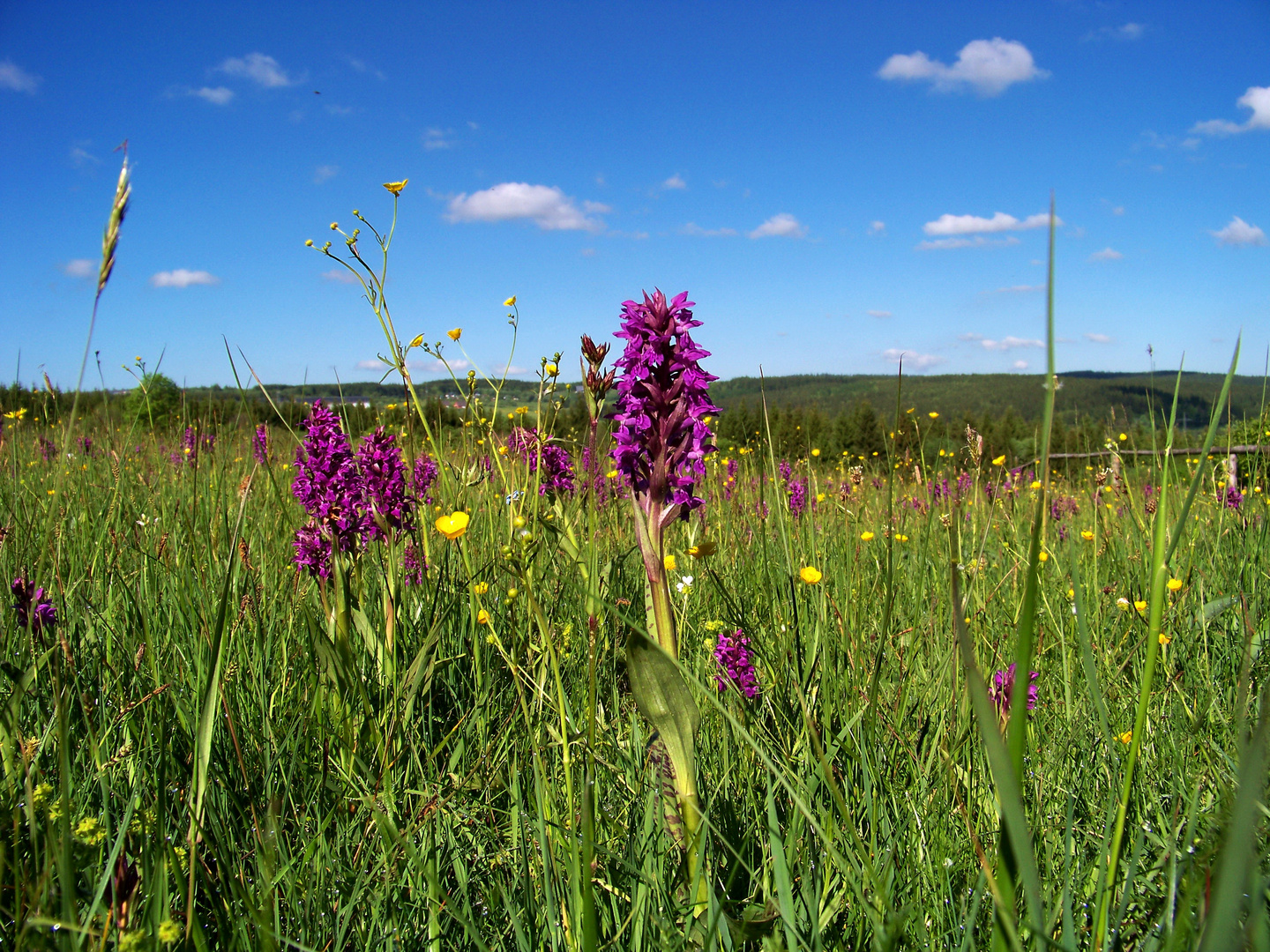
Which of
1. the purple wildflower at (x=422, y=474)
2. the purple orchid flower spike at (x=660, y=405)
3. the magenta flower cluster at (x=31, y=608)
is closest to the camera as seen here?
the purple orchid flower spike at (x=660, y=405)

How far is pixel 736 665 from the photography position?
1.97m

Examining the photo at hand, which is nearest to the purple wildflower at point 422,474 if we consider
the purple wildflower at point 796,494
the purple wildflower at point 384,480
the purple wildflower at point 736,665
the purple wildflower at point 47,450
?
the purple wildflower at point 384,480

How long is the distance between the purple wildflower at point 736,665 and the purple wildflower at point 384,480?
115 centimetres

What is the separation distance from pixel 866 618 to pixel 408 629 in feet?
5.30

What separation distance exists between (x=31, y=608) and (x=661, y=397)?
1.57 meters

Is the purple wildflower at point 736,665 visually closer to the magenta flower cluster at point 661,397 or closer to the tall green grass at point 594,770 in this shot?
the tall green grass at point 594,770

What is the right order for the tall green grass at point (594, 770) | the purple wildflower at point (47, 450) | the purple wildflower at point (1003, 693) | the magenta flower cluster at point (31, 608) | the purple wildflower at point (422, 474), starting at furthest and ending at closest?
1. the purple wildflower at point (47, 450)
2. the purple wildflower at point (422, 474)
3. the purple wildflower at point (1003, 693)
4. the magenta flower cluster at point (31, 608)
5. the tall green grass at point (594, 770)

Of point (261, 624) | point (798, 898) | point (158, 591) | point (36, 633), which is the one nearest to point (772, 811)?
point (798, 898)

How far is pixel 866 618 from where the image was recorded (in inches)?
104

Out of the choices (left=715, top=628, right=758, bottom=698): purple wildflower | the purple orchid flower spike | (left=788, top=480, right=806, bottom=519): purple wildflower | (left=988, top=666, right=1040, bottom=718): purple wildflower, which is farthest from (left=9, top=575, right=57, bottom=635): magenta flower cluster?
(left=788, top=480, right=806, bottom=519): purple wildflower

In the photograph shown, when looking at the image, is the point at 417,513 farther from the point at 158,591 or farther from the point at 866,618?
the point at 866,618

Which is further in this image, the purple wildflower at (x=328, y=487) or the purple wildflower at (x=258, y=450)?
the purple wildflower at (x=328, y=487)

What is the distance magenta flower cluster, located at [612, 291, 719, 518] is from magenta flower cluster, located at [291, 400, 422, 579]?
1.08 metres

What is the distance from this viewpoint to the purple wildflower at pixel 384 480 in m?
2.36
